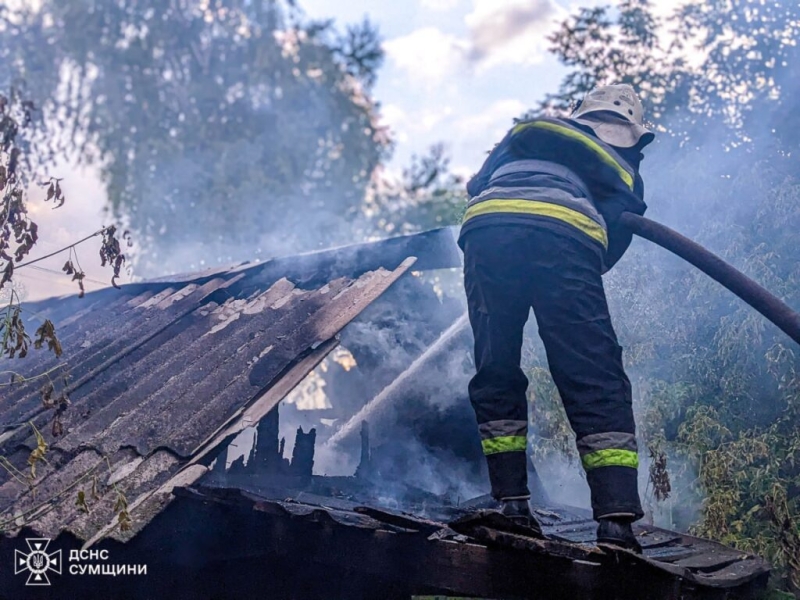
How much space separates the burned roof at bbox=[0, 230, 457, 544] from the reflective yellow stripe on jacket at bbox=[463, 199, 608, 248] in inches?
68.2

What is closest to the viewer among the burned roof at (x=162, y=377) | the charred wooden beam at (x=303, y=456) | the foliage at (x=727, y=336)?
the burned roof at (x=162, y=377)

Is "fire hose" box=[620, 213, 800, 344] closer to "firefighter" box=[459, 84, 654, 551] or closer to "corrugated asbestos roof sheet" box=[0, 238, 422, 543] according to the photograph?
"firefighter" box=[459, 84, 654, 551]

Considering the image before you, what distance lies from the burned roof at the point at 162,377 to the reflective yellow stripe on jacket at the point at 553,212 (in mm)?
1731

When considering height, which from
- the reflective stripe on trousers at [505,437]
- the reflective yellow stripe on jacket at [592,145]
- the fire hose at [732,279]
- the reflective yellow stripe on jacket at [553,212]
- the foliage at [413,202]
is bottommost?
the reflective stripe on trousers at [505,437]

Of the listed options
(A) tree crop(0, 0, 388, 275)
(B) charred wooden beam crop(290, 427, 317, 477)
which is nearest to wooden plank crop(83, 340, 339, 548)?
(B) charred wooden beam crop(290, 427, 317, 477)

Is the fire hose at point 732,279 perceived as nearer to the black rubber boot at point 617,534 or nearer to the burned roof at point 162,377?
the black rubber boot at point 617,534

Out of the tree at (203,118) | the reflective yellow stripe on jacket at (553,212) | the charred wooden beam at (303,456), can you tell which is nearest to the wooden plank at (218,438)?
the charred wooden beam at (303,456)

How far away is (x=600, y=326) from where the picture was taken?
2607 mm

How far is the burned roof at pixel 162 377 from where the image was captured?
10.6ft

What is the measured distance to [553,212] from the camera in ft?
8.90

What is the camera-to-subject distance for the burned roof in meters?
3.23

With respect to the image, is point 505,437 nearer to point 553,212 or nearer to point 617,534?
point 617,534

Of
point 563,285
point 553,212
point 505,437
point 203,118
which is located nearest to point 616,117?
point 553,212

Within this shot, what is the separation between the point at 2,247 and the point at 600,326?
102 inches
